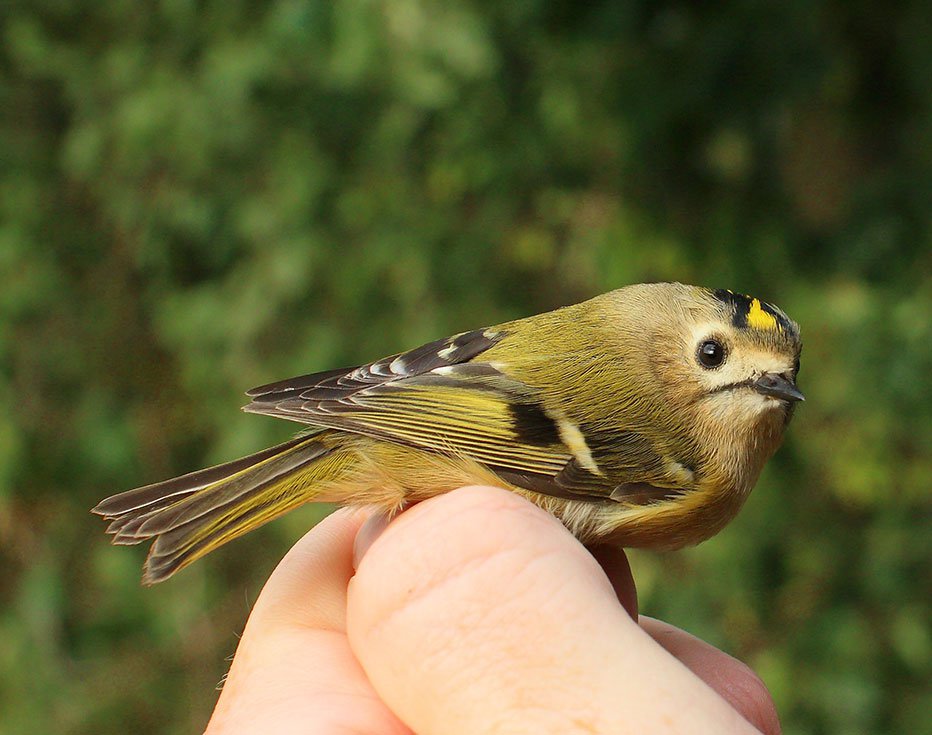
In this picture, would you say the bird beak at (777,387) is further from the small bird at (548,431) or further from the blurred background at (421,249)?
the blurred background at (421,249)

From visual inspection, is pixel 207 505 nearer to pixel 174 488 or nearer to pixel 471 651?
pixel 174 488

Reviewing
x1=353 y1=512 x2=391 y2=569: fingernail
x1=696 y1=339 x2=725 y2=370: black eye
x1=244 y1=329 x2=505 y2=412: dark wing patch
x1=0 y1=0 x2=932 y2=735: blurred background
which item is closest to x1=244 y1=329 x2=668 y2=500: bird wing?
x1=244 y1=329 x2=505 y2=412: dark wing patch

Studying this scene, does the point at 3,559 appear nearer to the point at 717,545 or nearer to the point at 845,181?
the point at 717,545

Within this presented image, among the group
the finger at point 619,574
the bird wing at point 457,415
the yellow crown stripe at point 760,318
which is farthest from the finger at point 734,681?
the yellow crown stripe at point 760,318

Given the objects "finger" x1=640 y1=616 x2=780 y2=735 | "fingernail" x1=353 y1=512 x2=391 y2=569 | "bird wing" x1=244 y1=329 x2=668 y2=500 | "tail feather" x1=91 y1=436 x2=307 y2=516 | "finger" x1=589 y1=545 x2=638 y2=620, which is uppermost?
"bird wing" x1=244 y1=329 x2=668 y2=500

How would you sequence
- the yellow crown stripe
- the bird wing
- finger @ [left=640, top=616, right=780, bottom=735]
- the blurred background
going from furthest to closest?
the blurred background < the yellow crown stripe < the bird wing < finger @ [left=640, top=616, right=780, bottom=735]

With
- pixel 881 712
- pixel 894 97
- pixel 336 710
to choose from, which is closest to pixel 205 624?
pixel 881 712

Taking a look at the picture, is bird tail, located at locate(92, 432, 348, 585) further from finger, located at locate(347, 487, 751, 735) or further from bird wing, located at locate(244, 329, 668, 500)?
finger, located at locate(347, 487, 751, 735)
